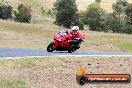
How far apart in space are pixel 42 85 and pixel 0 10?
270 ft

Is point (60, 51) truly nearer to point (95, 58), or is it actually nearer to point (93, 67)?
point (95, 58)

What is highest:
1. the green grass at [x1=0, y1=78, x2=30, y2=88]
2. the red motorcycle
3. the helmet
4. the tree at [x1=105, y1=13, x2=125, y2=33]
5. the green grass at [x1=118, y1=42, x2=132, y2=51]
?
the helmet

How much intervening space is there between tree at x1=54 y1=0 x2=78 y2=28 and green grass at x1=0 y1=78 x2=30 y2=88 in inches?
2732

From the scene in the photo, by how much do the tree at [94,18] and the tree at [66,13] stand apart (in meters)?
7.99

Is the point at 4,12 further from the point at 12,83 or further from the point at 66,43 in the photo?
the point at 12,83

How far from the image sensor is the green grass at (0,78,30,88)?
53.7 ft

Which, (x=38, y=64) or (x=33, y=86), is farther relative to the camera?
(x=38, y=64)

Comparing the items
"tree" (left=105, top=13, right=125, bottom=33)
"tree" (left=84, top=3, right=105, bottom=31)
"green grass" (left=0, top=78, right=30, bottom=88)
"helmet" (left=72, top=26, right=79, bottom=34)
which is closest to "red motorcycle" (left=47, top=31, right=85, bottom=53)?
"helmet" (left=72, top=26, right=79, bottom=34)

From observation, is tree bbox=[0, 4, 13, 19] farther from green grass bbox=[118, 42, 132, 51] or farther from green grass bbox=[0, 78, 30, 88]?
green grass bbox=[0, 78, 30, 88]

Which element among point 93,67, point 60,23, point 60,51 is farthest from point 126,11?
point 93,67

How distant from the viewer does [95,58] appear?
81.6 feet

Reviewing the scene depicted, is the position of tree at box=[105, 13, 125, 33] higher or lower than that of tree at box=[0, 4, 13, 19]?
lower

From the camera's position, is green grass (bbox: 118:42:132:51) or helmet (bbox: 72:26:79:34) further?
green grass (bbox: 118:42:132:51)

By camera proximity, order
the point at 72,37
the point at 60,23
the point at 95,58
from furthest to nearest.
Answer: the point at 60,23, the point at 72,37, the point at 95,58
